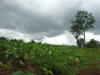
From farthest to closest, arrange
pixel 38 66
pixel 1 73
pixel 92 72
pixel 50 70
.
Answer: pixel 92 72 < pixel 38 66 < pixel 50 70 < pixel 1 73

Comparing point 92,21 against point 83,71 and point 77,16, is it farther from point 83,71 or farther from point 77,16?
point 83,71

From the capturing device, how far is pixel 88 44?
236ft

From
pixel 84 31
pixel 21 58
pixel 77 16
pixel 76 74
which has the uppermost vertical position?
pixel 77 16

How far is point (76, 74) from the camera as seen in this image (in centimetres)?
→ 605

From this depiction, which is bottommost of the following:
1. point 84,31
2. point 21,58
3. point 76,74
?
point 76,74

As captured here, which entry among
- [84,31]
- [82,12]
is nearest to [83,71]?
[84,31]

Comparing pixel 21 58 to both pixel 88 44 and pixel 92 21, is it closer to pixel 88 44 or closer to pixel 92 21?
pixel 92 21

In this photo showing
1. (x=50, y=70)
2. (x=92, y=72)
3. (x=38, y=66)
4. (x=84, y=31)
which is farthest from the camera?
(x=84, y=31)

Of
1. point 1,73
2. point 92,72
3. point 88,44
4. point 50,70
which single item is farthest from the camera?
point 88,44

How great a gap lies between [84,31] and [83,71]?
59.3 meters

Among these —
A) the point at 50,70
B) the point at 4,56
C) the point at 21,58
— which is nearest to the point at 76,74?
the point at 50,70

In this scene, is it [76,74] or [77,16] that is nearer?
[76,74]

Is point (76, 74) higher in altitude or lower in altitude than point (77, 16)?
lower

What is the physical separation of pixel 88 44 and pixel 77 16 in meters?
12.6
